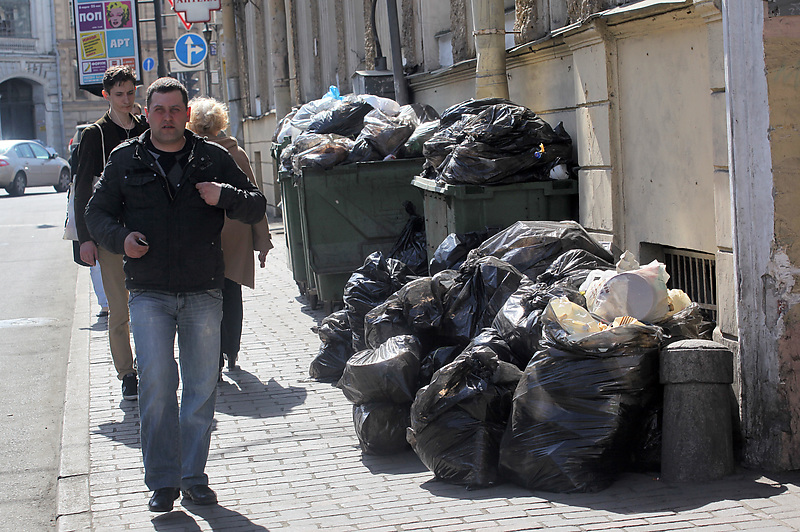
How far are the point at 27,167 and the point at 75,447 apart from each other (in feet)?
90.8

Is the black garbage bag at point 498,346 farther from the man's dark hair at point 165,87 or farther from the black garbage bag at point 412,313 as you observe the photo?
the man's dark hair at point 165,87

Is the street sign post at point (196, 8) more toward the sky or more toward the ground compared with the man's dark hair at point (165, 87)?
more toward the sky

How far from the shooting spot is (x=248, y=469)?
470 cm

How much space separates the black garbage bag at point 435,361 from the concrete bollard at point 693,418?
1128mm

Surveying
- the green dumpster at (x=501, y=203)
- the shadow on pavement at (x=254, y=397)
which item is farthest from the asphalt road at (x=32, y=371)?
the green dumpster at (x=501, y=203)

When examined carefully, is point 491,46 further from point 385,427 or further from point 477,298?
point 385,427

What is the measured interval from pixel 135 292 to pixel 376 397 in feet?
4.14

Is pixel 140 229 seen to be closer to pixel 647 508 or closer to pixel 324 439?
pixel 324 439

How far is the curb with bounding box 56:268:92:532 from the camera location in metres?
4.18

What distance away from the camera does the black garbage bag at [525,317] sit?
14.9 ft

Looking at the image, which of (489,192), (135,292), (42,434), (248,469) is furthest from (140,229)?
(489,192)

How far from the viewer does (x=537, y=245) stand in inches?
217

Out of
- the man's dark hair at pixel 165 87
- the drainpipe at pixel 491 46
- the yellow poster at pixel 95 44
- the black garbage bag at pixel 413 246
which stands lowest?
the black garbage bag at pixel 413 246

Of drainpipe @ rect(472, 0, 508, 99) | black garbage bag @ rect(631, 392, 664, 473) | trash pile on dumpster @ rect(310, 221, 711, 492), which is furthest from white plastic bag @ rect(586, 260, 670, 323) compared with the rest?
drainpipe @ rect(472, 0, 508, 99)
